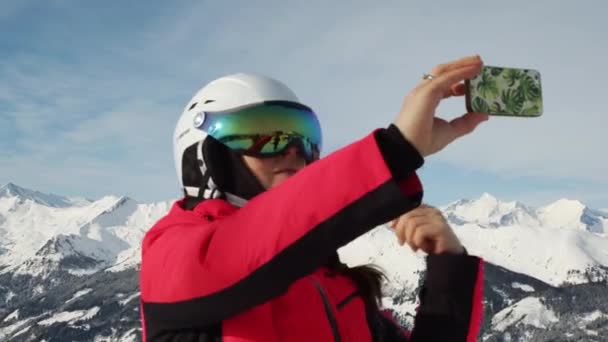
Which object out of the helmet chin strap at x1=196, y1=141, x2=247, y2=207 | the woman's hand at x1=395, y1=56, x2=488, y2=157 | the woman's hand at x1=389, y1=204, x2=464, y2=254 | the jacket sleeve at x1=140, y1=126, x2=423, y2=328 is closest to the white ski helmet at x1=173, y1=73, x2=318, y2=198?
the helmet chin strap at x1=196, y1=141, x2=247, y2=207

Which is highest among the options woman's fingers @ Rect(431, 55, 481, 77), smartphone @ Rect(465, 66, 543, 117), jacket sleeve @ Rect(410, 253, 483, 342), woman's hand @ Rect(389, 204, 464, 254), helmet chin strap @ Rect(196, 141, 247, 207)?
woman's fingers @ Rect(431, 55, 481, 77)

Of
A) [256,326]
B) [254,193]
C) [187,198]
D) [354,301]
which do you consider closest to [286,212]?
[256,326]

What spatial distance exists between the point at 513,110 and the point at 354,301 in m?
1.71

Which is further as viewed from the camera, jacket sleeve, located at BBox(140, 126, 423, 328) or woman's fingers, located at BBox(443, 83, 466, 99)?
woman's fingers, located at BBox(443, 83, 466, 99)

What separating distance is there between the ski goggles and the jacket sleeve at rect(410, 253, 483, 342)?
4.11ft

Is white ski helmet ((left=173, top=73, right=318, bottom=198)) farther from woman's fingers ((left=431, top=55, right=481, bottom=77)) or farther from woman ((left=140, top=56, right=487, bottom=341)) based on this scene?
woman's fingers ((left=431, top=55, right=481, bottom=77))

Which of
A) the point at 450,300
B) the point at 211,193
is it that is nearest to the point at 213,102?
the point at 211,193

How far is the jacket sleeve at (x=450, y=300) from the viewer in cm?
444

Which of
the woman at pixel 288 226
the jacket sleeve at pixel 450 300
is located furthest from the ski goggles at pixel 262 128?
the jacket sleeve at pixel 450 300

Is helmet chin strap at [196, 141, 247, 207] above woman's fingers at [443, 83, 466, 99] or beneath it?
beneath

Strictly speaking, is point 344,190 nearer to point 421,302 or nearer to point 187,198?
point 187,198

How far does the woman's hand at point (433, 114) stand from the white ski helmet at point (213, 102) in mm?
Result: 1513

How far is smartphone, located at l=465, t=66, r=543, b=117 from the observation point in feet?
10.1

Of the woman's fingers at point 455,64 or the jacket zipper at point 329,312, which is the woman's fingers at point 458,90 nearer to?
the woman's fingers at point 455,64
